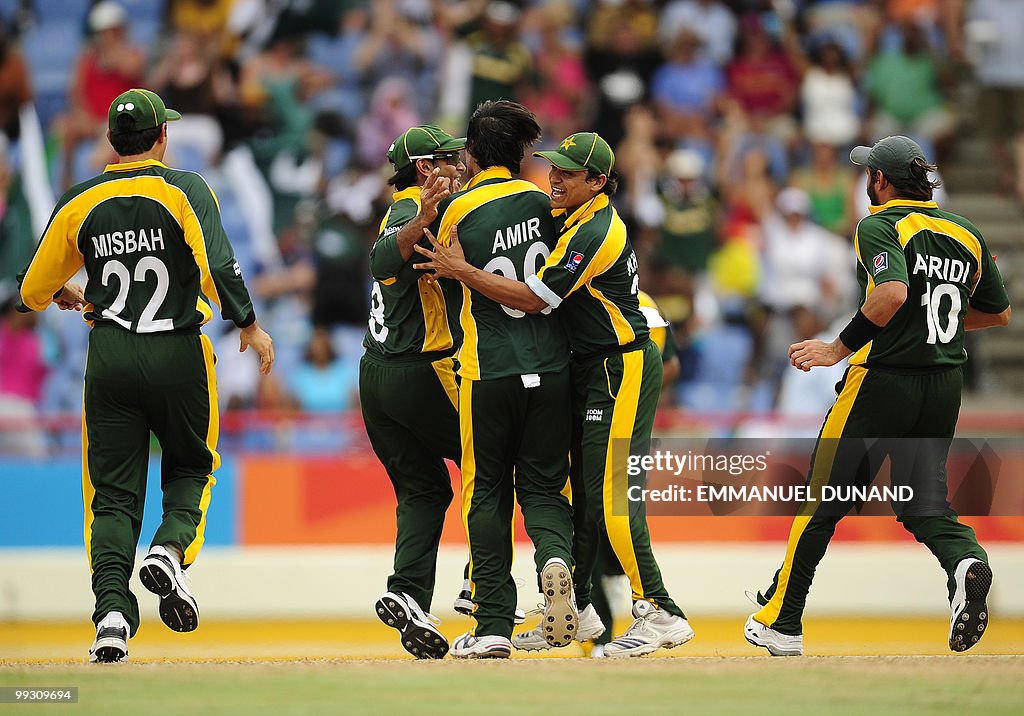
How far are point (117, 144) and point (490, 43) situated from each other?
887cm

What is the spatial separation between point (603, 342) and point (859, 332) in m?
1.25

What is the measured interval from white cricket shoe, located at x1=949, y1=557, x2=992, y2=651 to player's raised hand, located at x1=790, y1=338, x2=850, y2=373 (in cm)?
118

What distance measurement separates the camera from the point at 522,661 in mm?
6887

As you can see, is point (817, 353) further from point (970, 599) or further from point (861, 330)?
point (970, 599)

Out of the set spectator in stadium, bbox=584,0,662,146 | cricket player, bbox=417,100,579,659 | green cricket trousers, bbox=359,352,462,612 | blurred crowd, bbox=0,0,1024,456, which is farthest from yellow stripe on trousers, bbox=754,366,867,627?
spectator in stadium, bbox=584,0,662,146

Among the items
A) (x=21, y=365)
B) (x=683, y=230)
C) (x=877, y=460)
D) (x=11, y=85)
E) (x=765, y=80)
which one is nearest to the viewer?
(x=877, y=460)

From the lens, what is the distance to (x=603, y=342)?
7.59 metres

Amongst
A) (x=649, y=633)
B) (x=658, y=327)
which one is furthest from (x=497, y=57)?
(x=649, y=633)

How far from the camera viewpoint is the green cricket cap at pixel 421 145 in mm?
7773

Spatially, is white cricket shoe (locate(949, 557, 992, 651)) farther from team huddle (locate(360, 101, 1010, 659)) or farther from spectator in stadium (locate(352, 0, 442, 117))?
spectator in stadium (locate(352, 0, 442, 117))

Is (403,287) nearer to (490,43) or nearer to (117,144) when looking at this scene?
(117,144)

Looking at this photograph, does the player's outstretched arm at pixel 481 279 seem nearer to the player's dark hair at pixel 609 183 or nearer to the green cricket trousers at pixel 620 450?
the green cricket trousers at pixel 620 450

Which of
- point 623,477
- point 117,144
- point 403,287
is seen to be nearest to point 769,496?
point 623,477

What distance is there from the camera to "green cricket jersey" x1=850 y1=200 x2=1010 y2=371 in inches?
291
